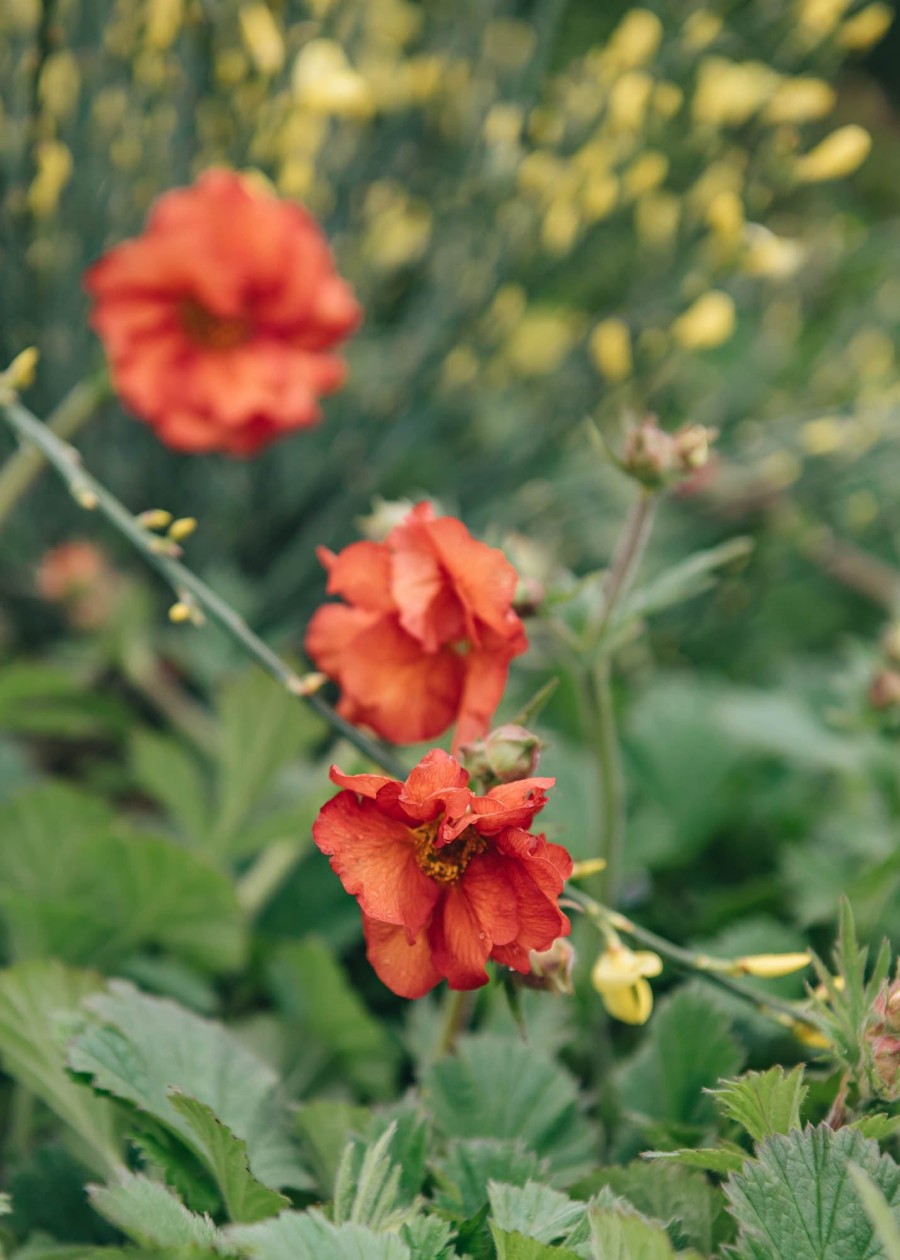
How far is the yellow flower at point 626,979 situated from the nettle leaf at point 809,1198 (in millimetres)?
84

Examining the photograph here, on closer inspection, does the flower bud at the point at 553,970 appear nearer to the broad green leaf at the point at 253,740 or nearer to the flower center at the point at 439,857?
the flower center at the point at 439,857

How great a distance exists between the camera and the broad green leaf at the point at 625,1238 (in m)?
0.28

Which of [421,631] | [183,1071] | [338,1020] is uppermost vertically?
[421,631]

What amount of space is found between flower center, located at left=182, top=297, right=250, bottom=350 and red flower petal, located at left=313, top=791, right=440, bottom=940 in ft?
1.55

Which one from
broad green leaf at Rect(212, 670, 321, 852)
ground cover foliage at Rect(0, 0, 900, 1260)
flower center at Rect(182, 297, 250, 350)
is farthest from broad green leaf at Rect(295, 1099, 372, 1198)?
flower center at Rect(182, 297, 250, 350)

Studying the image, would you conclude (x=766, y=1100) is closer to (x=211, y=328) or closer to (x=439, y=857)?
(x=439, y=857)

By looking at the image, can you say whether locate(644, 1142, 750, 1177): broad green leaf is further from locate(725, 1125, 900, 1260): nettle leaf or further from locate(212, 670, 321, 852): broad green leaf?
locate(212, 670, 321, 852): broad green leaf

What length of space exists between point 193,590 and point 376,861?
0.55 feet

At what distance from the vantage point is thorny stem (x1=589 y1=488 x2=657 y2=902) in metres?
0.50

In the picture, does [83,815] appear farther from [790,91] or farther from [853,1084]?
[790,91]

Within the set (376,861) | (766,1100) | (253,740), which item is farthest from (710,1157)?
(253,740)

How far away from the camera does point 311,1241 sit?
0.29 metres

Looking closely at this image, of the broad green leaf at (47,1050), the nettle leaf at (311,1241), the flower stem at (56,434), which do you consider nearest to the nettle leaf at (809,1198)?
the nettle leaf at (311,1241)

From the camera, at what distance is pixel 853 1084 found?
14.5 inches
